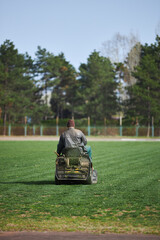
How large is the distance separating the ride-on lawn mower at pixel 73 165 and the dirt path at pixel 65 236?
4.11m

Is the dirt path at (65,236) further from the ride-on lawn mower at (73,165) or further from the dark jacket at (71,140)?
the dark jacket at (71,140)

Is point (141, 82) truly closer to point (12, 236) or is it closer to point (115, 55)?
point (115, 55)

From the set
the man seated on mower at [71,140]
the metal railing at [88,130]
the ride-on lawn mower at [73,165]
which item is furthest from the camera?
the metal railing at [88,130]

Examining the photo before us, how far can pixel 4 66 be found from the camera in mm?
66312

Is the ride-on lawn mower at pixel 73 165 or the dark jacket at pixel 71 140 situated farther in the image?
the dark jacket at pixel 71 140

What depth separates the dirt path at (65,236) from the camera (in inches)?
203

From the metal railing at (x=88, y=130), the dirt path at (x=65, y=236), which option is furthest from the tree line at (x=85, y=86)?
the dirt path at (x=65, y=236)

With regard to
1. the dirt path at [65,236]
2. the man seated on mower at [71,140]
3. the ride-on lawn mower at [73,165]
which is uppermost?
the man seated on mower at [71,140]

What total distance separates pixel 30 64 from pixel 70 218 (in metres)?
71.4

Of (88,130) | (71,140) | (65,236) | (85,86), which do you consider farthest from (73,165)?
(85,86)

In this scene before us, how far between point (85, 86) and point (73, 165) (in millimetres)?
64717

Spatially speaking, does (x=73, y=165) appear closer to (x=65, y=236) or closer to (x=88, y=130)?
(x=65, y=236)

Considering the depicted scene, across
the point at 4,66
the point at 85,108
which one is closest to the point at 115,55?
the point at 85,108

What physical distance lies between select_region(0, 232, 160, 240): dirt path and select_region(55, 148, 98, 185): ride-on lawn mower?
4111 mm
